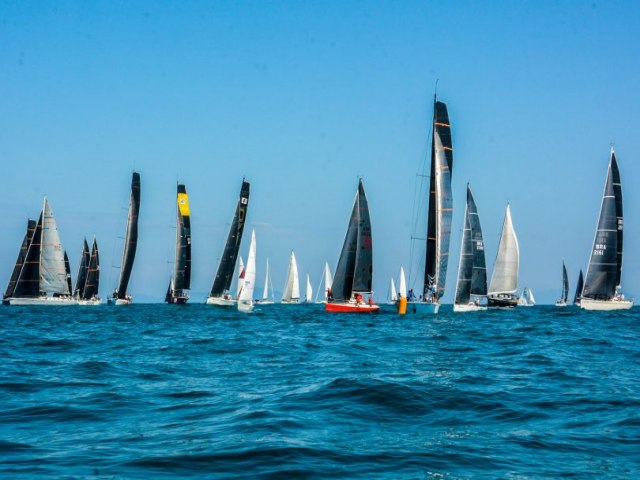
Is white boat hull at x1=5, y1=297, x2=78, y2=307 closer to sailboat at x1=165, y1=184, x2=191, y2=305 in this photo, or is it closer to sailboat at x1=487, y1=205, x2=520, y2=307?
sailboat at x1=165, y1=184, x2=191, y2=305

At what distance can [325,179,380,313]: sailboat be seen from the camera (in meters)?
53.9

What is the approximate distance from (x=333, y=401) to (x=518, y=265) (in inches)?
2401

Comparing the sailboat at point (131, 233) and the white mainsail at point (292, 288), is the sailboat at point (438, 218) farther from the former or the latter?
the white mainsail at point (292, 288)

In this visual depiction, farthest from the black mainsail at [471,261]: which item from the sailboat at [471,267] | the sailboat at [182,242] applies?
the sailboat at [182,242]

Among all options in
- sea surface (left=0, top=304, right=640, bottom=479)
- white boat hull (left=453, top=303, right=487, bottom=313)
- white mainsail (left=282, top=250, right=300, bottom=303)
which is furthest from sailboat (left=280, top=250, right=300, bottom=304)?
sea surface (left=0, top=304, right=640, bottom=479)

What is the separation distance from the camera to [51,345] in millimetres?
22016

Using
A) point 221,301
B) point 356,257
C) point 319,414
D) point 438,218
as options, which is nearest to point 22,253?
point 221,301

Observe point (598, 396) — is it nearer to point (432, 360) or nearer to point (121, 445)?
point (432, 360)

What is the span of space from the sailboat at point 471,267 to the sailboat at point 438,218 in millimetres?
4347

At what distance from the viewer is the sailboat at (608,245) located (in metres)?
62.0

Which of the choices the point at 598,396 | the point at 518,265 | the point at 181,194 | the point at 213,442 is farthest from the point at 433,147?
the point at 213,442

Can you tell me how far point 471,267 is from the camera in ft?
194

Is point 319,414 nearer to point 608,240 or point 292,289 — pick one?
point 608,240

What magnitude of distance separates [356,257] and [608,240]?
2412 cm
